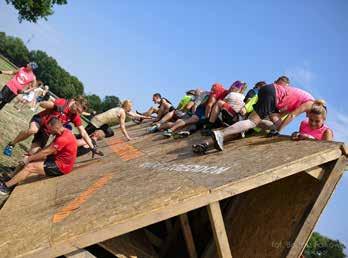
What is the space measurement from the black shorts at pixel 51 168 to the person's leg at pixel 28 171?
0.23 ft

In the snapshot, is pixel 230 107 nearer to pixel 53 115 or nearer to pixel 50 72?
pixel 53 115

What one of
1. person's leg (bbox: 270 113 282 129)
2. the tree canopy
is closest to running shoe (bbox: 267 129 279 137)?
person's leg (bbox: 270 113 282 129)

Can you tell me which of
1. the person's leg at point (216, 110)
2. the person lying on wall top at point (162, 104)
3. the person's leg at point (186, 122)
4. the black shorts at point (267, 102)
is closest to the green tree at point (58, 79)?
the person lying on wall top at point (162, 104)

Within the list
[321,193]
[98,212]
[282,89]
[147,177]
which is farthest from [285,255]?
[282,89]

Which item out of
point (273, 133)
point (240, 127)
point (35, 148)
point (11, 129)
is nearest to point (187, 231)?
point (240, 127)

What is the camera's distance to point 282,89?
705 centimetres

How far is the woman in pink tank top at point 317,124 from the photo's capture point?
21.4ft

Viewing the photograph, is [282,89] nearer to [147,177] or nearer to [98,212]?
[147,177]

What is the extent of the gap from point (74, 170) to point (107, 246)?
349cm

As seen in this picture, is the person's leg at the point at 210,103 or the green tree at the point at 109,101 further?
the green tree at the point at 109,101

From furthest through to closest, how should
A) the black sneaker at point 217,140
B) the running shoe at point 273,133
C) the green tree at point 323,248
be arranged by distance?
the green tree at point 323,248
the running shoe at point 273,133
the black sneaker at point 217,140

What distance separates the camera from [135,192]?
15.3 ft

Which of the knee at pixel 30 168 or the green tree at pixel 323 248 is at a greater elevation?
the knee at pixel 30 168

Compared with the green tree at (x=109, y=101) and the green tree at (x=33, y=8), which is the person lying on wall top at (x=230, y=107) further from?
the green tree at (x=109, y=101)
